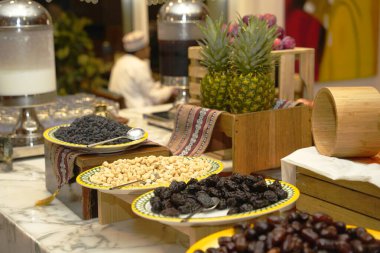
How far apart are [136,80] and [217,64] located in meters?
3.22

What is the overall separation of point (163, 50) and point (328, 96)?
1336 millimetres

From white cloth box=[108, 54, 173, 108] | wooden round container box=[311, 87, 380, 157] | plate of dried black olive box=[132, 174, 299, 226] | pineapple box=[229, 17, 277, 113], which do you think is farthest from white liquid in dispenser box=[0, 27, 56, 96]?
white cloth box=[108, 54, 173, 108]

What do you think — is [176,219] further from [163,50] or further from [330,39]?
[330,39]

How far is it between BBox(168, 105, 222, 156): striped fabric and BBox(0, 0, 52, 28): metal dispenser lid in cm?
71

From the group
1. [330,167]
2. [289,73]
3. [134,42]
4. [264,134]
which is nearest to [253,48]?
[264,134]

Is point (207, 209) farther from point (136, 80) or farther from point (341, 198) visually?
point (136, 80)

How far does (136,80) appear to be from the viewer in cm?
527

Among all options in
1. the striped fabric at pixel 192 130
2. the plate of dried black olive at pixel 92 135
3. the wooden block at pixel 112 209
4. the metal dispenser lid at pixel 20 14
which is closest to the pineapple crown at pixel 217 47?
the striped fabric at pixel 192 130

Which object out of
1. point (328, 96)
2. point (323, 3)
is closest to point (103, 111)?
point (328, 96)

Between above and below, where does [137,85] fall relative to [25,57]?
below

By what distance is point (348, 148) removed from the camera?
163cm

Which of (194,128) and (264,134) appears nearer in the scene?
(264,134)

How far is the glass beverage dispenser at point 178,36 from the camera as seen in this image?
9.39ft

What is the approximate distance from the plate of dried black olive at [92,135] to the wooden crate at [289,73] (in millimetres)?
435
